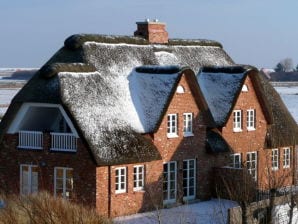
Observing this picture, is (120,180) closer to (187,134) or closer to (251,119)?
(187,134)

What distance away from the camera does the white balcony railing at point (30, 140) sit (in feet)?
99.1

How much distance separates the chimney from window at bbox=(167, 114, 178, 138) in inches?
201

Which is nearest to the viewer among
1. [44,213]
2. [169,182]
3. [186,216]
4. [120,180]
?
[44,213]

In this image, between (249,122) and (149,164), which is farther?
(249,122)

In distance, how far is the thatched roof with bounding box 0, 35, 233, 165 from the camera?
94.3 ft

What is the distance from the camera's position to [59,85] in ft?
95.0

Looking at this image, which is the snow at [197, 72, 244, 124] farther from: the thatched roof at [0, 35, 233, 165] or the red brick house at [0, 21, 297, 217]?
the thatched roof at [0, 35, 233, 165]

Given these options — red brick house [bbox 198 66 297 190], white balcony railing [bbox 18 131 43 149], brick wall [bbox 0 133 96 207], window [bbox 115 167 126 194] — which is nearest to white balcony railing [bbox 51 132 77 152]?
brick wall [bbox 0 133 96 207]

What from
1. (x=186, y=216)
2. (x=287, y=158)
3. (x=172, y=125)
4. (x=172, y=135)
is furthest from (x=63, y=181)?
(x=287, y=158)

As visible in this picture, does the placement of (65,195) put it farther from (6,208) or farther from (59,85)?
(6,208)

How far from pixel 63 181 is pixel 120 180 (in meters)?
2.24

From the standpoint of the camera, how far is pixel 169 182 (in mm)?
31750

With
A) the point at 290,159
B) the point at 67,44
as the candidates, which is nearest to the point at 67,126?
the point at 67,44

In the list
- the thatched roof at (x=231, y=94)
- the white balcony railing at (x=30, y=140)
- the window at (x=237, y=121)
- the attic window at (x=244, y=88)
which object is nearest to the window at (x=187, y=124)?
the thatched roof at (x=231, y=94)
